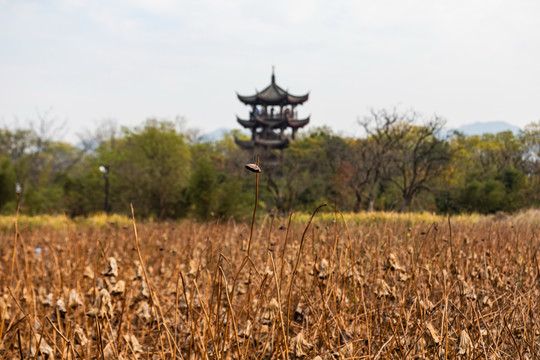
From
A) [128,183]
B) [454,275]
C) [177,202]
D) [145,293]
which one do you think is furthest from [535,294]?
[128,183]

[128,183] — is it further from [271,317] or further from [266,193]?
[271,317]

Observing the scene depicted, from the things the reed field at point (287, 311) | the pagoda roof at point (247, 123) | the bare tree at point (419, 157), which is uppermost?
the pagoda roof at point (247, 123)

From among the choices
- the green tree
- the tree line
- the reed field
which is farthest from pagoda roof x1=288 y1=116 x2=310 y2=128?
the reed field

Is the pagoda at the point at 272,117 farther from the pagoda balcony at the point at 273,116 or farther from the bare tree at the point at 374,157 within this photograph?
the bare tree at the point at 374,157

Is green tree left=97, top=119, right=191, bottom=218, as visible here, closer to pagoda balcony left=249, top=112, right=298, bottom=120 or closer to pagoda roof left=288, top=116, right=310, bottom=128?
pagoda balcony left=249, top=112, right=298, bottom=120

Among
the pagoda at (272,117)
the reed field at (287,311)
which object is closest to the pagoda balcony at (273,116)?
the pagoda at (272,117)

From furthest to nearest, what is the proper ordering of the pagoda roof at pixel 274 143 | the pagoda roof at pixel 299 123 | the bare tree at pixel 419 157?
the pagoda roof at pixel 299 123
the pagoda roof at pixel 274 143
the bare tree at pixel 419 157

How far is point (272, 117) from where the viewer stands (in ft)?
141

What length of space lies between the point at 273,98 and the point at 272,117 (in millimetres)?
1848

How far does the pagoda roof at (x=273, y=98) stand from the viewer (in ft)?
136

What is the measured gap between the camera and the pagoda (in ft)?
134

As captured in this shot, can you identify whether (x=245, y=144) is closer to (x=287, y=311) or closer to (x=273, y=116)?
(x=273, y=116)

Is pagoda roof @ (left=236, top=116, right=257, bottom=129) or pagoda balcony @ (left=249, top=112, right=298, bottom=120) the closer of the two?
pagoda balcony @ (left=249, top=112, right=298, bottom=120)

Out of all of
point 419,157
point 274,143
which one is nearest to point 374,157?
point 419,157
